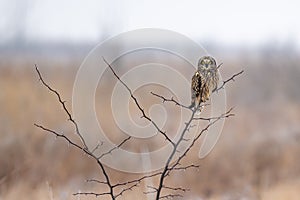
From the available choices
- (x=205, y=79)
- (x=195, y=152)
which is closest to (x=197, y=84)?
(x=205, y=79)

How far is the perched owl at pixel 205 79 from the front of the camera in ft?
4.08

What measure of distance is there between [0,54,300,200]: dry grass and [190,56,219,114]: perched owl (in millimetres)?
744

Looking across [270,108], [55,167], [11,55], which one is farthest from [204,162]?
[11,55]

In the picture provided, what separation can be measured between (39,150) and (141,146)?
1.03 metres

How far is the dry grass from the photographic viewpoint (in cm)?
439

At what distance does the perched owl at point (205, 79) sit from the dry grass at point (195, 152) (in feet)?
2.44

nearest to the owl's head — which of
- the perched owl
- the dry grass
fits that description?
the perched owl

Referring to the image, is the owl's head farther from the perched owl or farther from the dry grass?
the dry grass

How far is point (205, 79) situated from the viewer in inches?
48.9

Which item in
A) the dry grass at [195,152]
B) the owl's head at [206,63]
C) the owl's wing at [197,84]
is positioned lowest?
the owl's wing at [197,84]

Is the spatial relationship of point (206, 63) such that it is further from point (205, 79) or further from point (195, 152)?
point (195, 152)

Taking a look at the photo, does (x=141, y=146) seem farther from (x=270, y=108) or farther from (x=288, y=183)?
(x=270, y=108)

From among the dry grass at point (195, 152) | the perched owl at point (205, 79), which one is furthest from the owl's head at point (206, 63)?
the dry grass at point (195, 152)

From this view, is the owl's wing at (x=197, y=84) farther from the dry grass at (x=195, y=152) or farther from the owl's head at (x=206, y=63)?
the dry grass at (x=195, y=152)
